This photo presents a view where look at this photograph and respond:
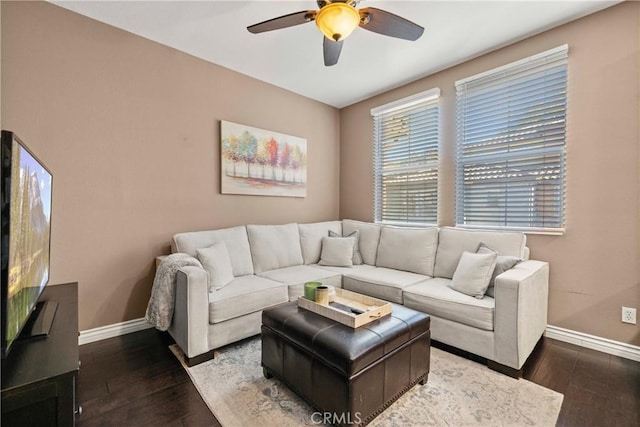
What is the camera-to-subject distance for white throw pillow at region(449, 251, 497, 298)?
2.25 meters

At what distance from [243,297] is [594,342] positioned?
9.36 feet

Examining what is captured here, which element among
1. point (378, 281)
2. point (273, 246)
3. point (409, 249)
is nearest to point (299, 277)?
point (273, 246)

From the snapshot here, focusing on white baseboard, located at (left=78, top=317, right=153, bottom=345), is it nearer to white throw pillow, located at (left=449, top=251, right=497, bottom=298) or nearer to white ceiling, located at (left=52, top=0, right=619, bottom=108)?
white ceiling, located at (left=52, top=0, right=619, bottom=108)

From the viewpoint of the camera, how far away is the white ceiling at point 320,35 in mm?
2230

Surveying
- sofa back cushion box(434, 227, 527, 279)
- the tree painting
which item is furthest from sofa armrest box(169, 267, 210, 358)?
sofa back cushion box(434, 227, 527, 279)

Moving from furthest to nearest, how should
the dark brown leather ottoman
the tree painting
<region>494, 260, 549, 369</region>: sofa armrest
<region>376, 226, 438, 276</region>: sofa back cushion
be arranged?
1. the tree painting
2. <region>376, 226, 438, 276</region>: sofa back cushion
3. <region>494, 260, 549, 369</region>: sofa armrest
4. the dark brown leather ottoman

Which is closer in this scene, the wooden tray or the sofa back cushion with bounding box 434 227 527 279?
the wooden tray

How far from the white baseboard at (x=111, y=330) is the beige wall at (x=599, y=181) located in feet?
12.1

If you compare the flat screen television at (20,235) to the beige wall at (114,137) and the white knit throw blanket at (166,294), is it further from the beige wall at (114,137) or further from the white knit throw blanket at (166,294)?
the beige wall at (114,137)

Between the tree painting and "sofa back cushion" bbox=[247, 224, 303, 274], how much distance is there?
0.55 meters

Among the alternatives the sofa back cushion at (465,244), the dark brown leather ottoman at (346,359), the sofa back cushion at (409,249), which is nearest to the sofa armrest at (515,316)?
the sofa back cushion at (465,244)

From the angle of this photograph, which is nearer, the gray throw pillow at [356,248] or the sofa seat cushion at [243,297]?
the sofa seat cushion at [243,297]

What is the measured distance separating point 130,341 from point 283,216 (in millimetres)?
2053

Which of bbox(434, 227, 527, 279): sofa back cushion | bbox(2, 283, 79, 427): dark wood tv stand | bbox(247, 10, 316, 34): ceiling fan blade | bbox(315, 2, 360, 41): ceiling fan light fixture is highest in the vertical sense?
bbox(247, 10, 316, 34): ceiling fan blade
